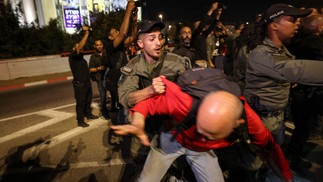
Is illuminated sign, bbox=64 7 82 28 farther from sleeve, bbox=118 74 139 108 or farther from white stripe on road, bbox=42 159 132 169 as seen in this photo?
sleeve, bbox=118 74 139 108

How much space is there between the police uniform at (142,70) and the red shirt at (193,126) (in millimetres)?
408

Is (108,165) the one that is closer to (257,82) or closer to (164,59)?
(164,59)

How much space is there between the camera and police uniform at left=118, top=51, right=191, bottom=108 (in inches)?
90.9

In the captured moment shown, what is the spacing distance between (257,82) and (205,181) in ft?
3.16

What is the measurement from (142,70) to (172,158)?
853 mm

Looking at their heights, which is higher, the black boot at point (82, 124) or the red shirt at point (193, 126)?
the red shirt at point (193, 126)

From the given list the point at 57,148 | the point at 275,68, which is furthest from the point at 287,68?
the point at 57,148

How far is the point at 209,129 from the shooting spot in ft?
4.68

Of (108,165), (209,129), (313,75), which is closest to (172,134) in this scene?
(209,129)

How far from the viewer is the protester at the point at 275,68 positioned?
1799 mm

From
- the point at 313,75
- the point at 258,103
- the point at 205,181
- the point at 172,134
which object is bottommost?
the point at 205,181

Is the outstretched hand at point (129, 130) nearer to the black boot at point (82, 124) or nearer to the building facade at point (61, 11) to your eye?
the black boot at point (82, 124)

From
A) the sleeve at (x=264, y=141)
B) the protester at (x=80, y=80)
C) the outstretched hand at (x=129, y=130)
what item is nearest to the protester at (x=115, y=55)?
the protester at (x=80, y=80)

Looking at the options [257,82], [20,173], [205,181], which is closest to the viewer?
[205,181]
